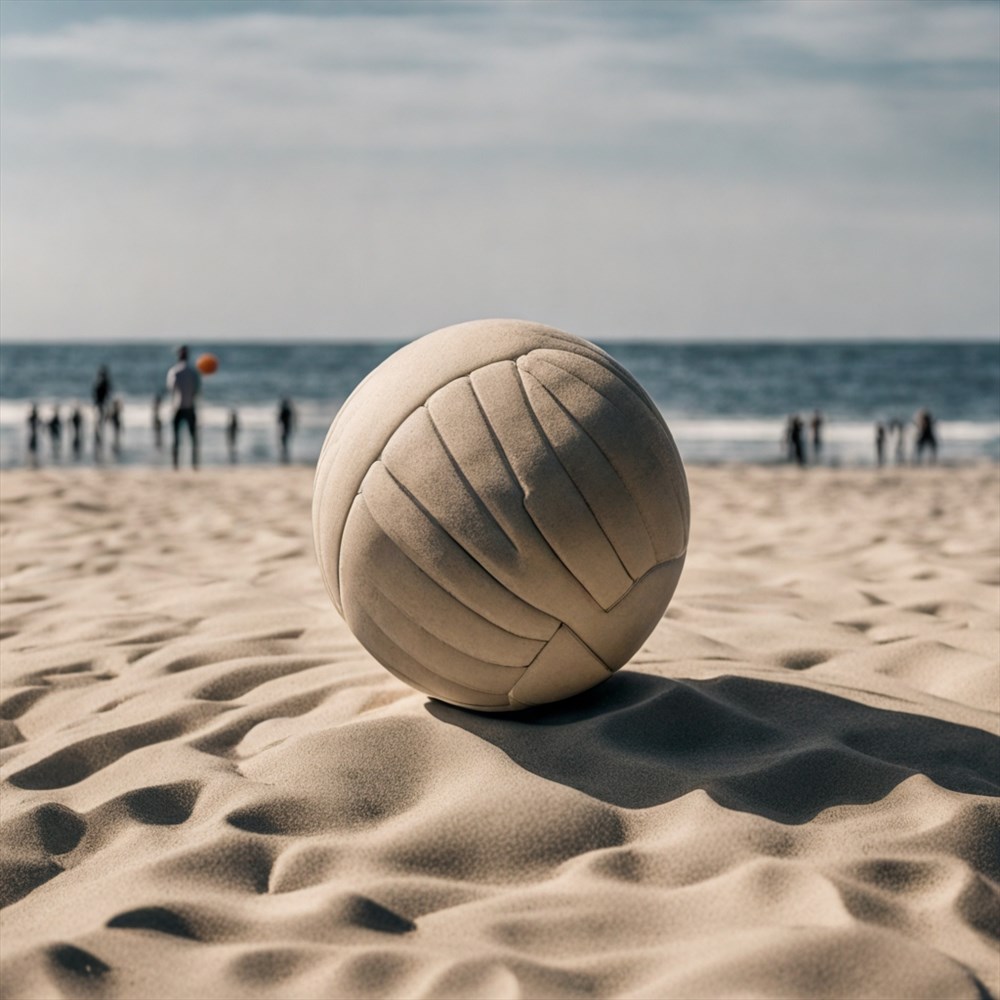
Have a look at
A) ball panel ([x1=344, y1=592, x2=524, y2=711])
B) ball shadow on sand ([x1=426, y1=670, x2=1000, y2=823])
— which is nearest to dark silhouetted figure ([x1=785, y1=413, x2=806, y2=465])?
ball shadow on sand ([x1=426, y1=670, x2=1000, y2=823])

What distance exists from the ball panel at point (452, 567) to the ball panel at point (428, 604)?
2 cm

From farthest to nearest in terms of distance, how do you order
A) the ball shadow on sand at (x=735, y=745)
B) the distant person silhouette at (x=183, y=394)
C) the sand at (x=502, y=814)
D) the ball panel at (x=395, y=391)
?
the distant person silhouette at (x=183, y=394) < the ball panel at (x=395, y=391) < the ball shadow on sand at (x=735, y=745) < the sand at (x=502, y=814)

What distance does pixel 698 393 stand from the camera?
4503 cm

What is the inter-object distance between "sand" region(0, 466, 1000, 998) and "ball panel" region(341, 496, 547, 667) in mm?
299

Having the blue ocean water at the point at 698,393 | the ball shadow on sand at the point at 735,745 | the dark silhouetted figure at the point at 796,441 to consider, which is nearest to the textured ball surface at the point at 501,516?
the ball shadow on sand at the point at 735,745

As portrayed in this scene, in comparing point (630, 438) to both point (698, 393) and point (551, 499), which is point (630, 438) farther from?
point (698, 393)

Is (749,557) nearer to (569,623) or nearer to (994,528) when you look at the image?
(994,528)

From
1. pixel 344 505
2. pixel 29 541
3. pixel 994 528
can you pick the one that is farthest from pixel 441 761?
pixel 994 528

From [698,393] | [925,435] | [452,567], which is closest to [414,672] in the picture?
[452,567]

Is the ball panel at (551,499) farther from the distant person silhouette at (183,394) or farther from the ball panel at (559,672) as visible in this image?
the distant person silhouette at (183,394)

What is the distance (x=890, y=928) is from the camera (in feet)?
8.23

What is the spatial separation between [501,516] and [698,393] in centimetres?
4258

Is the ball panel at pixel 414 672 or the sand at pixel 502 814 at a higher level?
the ball panel at pixel 414 672

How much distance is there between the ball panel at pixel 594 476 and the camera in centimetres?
345
